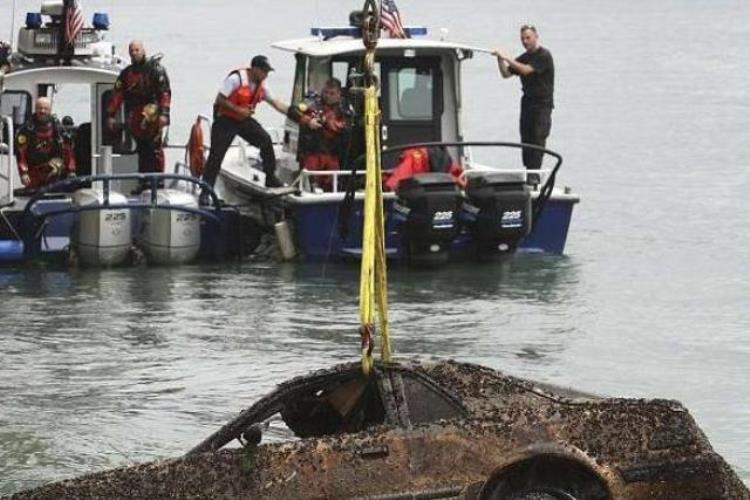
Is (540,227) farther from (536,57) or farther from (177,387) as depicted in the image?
(177,387)

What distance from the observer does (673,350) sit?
19.1 m

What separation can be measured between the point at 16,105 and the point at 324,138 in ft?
12.6

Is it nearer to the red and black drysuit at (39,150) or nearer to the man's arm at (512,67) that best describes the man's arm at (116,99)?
the red and black drysuit at (39,150)

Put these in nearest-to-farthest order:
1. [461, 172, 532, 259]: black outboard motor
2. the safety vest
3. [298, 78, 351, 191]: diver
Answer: [461, 172, 532, 259]: black outboard motor < [298, 78, 351, 191]: diver < the safety vest

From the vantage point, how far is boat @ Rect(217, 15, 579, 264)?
70.8ft

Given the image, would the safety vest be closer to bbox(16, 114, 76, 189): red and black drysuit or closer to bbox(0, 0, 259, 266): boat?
bbox(0, 0, 259, 266): boat

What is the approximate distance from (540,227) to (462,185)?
1.60m

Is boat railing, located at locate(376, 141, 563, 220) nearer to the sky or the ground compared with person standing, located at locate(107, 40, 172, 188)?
nearer to the ground

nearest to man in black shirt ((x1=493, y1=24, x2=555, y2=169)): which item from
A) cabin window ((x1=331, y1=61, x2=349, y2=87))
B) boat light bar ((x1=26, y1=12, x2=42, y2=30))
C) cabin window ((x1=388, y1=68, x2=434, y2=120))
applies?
cabin window ((x1=388, y1=68, x2=434, y2=120))

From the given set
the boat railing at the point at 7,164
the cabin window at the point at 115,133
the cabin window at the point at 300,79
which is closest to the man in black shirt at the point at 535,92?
the cabin window at the point at 300,79

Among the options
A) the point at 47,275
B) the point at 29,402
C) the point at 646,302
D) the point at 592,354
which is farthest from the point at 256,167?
the point at 29,402

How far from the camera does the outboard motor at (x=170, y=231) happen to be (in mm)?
22375

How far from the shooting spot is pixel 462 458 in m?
8.98

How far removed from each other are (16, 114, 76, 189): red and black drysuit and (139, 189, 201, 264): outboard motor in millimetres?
1182
